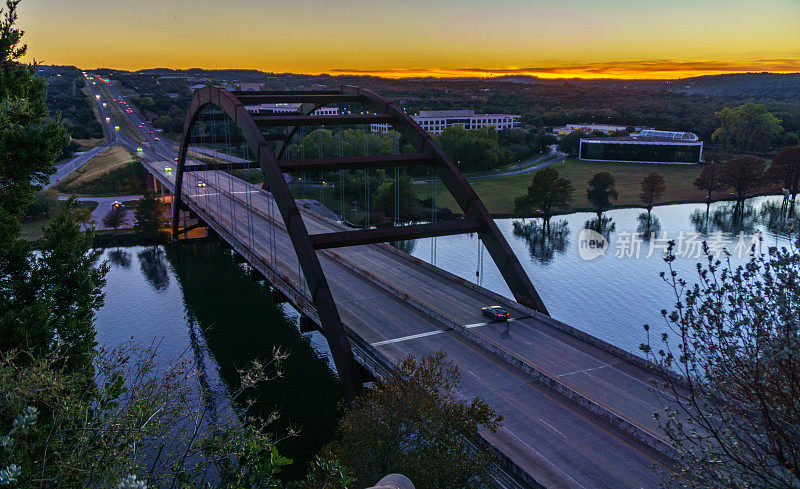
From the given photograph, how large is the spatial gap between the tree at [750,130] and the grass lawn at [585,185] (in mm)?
30466

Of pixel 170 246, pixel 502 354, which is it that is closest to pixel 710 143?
pixel 170 246

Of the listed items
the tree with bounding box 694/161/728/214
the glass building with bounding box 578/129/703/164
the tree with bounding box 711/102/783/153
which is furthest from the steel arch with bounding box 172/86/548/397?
the tree with bounding box 711/102/783/153

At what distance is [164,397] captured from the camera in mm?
11469

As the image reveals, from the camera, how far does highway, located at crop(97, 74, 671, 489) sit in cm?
1848

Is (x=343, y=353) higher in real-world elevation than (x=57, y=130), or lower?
lower

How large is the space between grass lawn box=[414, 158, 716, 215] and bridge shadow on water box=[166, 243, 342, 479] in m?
43.1

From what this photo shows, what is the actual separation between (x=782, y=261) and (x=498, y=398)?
47.0 feet

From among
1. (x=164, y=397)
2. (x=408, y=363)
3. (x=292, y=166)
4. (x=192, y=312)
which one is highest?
(x=292, y=166)

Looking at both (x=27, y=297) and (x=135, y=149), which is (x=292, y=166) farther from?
(x=135, y=149)

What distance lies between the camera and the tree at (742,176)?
303 ft

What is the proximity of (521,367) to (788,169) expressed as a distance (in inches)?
3693

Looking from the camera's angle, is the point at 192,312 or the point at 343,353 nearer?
the point at 343,353

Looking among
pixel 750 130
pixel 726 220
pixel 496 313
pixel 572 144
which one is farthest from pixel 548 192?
pixel 750 130

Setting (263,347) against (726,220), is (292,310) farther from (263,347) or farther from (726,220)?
(726,220)
